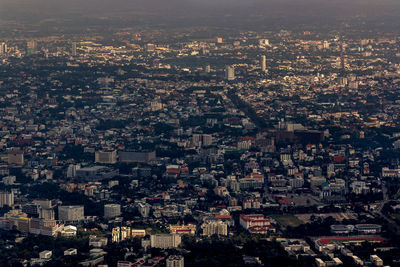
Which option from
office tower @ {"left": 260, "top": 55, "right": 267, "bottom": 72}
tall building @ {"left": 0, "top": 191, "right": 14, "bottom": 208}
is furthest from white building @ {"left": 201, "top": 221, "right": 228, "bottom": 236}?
office tower @ {"left": 260, "top": 55, "right": 267, "bottom": 72}

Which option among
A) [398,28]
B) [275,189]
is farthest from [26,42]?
[275,189]

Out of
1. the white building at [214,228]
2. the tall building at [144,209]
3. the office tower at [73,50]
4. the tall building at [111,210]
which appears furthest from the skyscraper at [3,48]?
the white building at [214,228]

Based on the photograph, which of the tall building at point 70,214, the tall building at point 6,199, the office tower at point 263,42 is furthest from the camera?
the office tower at point 263,42

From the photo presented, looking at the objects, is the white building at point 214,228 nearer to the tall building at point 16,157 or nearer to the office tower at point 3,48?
the tall building at point 16,157

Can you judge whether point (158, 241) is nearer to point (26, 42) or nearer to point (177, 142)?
point (177, 142)

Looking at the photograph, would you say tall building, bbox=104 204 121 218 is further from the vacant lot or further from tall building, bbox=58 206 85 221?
the vacant lot

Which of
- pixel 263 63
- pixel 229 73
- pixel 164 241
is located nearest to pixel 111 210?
pixel 164 241
